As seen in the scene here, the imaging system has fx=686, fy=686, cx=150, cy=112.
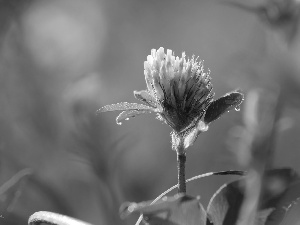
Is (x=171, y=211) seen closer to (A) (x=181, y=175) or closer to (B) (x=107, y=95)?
(A) (x=181, y=175)

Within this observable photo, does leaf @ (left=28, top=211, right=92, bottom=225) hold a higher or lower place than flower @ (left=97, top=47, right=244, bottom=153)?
lower

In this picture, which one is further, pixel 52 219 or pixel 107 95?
pixel 107 95

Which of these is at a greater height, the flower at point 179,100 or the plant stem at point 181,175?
the flower at point 179,100

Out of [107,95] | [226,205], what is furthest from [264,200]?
[107,95]

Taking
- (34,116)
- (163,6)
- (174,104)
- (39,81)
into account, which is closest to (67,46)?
(39,81)

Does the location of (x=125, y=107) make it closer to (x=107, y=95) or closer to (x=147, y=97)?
(x=147, y=97)

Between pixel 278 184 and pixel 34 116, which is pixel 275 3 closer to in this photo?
pixel 278 184
